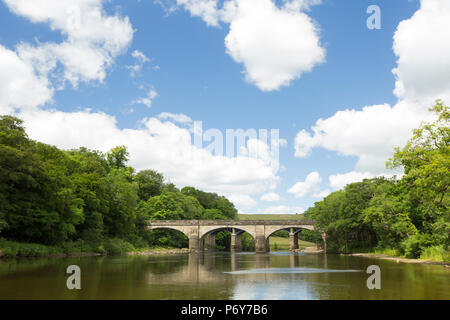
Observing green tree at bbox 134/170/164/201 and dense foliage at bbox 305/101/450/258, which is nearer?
dense foliage at bbox 305/101/450/258

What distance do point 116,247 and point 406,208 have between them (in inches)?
1531

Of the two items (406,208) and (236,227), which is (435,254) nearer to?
(406,208)

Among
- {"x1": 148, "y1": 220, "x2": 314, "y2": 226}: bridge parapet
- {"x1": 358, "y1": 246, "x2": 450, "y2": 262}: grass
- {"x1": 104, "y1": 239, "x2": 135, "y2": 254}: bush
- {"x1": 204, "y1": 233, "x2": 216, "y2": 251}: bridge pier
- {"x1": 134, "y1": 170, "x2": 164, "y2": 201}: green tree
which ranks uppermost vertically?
{"x1": 134, "y1": 170, "x2": 164, "y2": 201}: green tree

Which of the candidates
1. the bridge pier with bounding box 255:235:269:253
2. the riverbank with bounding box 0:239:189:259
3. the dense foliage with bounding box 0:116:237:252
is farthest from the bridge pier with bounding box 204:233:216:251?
the riverbank with bounding box 0:239:189:259

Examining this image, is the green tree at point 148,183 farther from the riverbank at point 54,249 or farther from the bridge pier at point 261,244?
the riverbank at point 54,249

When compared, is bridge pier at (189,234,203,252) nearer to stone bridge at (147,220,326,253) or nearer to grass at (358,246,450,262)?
stone bridge at (147,220,326,253)

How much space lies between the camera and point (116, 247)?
180 feet

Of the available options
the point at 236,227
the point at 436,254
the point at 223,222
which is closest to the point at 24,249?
the point at 436,254

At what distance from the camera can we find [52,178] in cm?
3831

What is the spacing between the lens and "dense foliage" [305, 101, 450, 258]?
24156 millimetres

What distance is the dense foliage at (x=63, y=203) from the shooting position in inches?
1368
